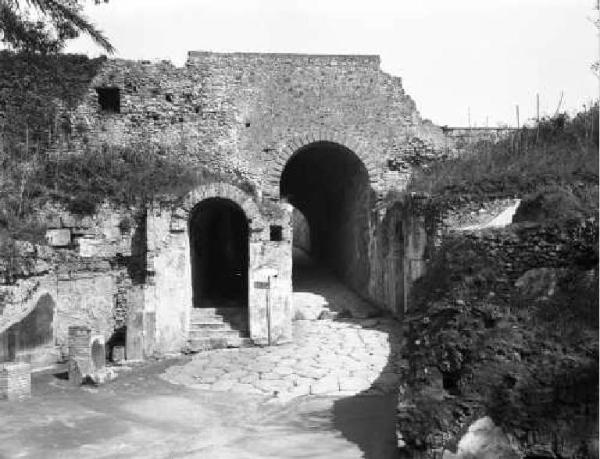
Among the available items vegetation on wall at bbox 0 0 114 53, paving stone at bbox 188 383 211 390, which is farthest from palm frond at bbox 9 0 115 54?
paving stone at bbox 188 383 211 390

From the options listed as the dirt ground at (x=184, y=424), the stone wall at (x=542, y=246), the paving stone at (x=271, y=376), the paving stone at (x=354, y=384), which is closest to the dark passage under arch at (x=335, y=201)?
the paving stone at (x=271, y=376)

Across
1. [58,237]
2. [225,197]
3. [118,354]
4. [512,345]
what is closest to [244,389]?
[118,354]

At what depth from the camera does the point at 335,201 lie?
19.2 m

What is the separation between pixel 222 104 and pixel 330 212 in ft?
21.1

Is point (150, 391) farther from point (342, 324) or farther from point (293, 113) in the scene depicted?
point (293, 113)

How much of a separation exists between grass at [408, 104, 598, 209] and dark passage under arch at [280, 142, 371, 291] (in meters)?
1.80

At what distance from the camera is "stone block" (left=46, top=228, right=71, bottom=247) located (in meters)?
11.7

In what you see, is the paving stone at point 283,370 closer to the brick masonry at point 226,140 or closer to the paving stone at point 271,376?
the paving stone at point 271,376

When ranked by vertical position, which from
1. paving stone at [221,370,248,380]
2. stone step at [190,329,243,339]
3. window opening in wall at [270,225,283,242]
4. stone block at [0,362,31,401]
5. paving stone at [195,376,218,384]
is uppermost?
window opening in wall at [270,225,283,242]

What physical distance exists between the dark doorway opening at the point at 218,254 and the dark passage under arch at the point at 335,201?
8.10 feet

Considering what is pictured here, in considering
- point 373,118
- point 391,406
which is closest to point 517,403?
point 391,406

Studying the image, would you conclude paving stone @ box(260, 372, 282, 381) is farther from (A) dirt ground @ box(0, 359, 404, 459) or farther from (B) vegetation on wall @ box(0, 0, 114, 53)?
(B) vegetation on wall @ box(0, 0, 114, 53)

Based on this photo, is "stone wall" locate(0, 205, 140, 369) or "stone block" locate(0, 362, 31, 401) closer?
"stone block" locate(0, 362, 31, 401)

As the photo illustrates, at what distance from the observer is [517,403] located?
520cm
